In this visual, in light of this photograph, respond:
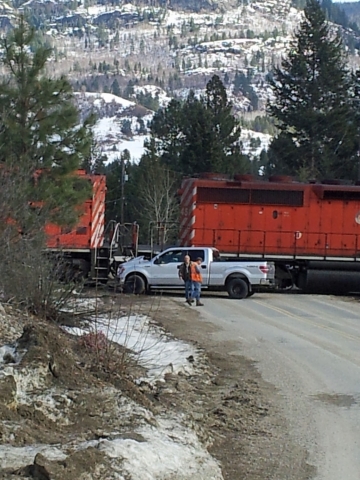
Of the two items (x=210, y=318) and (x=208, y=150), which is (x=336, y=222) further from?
(x=208, y=150)

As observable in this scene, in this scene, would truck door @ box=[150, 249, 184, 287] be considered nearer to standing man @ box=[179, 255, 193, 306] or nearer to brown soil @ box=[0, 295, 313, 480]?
standing man @ box=[179, 255, 193, 306]

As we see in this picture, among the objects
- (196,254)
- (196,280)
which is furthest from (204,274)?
(196,280)

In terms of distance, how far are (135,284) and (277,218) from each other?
22.4ft

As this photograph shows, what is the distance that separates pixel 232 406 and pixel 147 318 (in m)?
6.84

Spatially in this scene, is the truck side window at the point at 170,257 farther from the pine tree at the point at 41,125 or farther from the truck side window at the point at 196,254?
the pine tree at the point at 41,125

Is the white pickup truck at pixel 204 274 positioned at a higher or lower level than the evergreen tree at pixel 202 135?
lower

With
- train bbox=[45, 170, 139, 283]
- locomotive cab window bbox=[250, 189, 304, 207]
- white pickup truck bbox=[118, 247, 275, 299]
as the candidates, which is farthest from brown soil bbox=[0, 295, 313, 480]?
locomotive cab window bbox=[250, 189, 304, 207]

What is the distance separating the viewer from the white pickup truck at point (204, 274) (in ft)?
80.2

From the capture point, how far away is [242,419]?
9.34 meters

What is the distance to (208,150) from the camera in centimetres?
5156

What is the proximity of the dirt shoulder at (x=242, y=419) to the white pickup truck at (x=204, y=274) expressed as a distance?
1029 cm

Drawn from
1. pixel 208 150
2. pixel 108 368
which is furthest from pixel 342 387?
pixel 208 150

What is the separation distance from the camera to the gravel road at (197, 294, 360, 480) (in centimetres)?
832

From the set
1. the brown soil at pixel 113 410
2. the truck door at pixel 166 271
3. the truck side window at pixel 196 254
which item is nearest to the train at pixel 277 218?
the truck side window at pixel 196 254
